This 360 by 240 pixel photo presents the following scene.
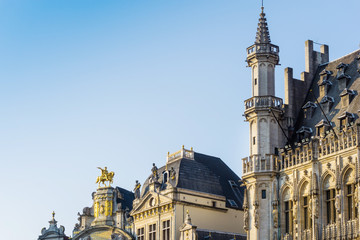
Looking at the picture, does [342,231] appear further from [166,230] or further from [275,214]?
[166,230]

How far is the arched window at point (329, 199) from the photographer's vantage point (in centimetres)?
4972

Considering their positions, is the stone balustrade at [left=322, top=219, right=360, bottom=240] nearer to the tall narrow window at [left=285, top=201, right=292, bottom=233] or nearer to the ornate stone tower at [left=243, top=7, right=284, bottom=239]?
the tall narrow window at [left=285, top=201, right=292, bottom=233]

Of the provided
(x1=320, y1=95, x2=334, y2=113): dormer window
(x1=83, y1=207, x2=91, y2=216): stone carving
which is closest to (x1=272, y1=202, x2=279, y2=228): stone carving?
(x1=320, y1=95, x2=334, y2=113): dormer window

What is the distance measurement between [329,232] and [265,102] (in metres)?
11.7

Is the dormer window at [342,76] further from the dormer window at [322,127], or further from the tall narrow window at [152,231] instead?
the tall narrow window at [152,231]

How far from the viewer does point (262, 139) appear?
55781 mm

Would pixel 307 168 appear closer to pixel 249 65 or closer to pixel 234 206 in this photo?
pixel 249 65

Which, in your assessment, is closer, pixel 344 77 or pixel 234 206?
pixel 344 77

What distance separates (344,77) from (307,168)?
8.02 meters

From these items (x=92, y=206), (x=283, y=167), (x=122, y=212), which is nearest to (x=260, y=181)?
(x=283, y=167)

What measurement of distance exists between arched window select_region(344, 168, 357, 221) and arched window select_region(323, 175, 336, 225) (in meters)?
1.10

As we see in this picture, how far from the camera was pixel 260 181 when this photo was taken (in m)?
54.8

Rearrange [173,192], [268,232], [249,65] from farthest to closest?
1. [173,192]
2. [249,65]
3. [268,232]

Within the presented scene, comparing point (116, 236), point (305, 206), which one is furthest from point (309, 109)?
point (116, 236)
